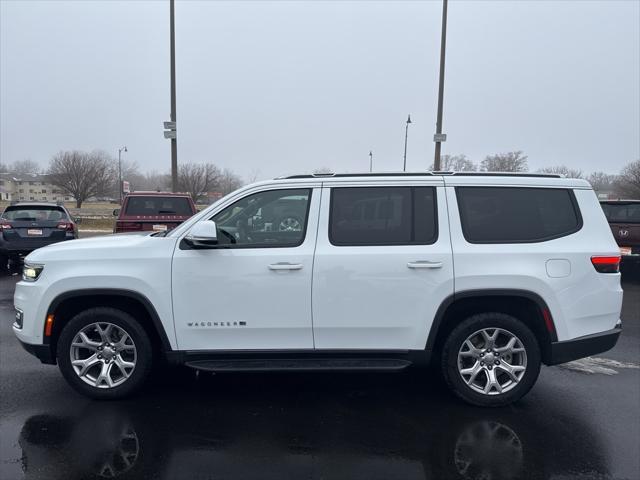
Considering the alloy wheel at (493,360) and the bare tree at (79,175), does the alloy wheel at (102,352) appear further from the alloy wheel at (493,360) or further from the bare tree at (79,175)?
the bare tree at (79,175)

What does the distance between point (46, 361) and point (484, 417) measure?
149 inches

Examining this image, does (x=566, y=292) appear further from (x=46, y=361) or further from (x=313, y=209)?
(x=46, y=361)

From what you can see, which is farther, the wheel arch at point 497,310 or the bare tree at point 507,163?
the bare tree at point 507,163

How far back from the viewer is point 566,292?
3.80 meters

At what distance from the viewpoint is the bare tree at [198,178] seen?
46119 mm

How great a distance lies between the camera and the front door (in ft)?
12.4

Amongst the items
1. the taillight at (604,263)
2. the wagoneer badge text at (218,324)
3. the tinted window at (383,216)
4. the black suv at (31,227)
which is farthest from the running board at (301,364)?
the black suv at (31,227)

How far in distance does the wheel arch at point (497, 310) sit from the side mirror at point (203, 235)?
1.95 m

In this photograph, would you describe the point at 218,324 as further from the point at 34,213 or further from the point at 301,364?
the point at 34,213

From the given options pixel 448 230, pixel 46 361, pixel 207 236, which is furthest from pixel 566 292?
pixel 46 361

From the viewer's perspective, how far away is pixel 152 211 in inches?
404

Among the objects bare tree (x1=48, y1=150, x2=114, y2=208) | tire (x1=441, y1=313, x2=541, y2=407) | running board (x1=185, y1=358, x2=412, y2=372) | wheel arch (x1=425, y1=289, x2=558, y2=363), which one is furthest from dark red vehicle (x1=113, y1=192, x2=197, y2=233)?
bare tree (x1=48, y1=150, x2=114, y2=208)

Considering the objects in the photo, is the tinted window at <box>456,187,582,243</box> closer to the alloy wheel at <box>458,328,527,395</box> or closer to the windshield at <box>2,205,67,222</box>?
the alloy wheel at <box>458,328,527,395</box>

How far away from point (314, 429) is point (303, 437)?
14 cm
